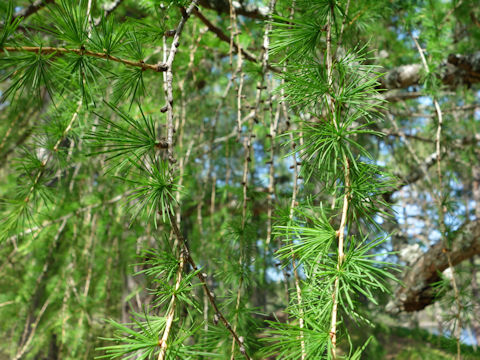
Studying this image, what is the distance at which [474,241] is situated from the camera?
1.34m

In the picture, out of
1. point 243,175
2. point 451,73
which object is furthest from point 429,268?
point 243,175

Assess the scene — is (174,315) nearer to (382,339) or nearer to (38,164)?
(38,164)

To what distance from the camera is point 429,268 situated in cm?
144

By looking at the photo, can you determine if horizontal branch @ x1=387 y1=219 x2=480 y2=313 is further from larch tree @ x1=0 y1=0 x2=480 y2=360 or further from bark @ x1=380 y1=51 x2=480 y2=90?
bark @ x1=380 y1=51 x2=480 y2=90

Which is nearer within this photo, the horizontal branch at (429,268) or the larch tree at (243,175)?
the larch tree at (243,175)

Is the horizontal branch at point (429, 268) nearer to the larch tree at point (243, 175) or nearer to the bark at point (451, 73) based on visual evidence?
the larch tree at point (243, 175)

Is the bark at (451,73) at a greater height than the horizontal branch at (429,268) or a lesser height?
greater

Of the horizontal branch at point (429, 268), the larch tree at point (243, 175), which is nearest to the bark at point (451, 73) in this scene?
the larch tree at point (243, 175)

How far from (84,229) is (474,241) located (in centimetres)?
175

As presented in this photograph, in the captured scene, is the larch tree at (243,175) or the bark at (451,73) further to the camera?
the bark at (451,73)

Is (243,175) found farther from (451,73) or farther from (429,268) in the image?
(451,73)

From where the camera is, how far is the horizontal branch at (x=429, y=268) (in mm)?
1355

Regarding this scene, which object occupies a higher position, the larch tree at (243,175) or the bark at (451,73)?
the bark at (451,73)

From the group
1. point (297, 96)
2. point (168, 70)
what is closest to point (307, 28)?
point (297, 96)
